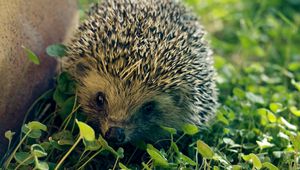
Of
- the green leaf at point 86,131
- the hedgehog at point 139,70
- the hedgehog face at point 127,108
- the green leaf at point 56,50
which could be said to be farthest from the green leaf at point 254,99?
the green leaf at point 86,131

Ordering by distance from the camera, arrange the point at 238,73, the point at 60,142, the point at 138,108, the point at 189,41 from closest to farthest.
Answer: the point at 60,142 → the point at 138,108 → the point at 189,41 → the point at 238,73

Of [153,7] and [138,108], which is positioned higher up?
[153,7]

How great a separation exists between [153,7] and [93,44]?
17.3 inches

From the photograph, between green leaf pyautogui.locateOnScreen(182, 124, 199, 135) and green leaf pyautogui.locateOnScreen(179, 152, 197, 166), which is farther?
green leaf pyautogui.locateOnScreen(182, 124, 199, 135)

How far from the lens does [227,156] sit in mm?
2934

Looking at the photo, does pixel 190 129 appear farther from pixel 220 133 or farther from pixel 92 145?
pixel 92 145

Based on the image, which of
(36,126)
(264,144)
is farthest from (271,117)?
(36,126)

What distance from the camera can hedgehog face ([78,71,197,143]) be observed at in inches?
109

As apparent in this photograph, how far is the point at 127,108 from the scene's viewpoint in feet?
9.18

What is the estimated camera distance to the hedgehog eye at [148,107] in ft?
9.57

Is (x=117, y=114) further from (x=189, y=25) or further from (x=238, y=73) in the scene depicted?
(x=238, y=73)

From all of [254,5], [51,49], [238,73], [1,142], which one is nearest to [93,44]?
[51,49]

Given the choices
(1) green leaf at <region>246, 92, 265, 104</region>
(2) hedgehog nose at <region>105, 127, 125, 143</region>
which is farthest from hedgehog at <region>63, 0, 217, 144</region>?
(1) green leaf at <region>246, 92, 265, 104</region>

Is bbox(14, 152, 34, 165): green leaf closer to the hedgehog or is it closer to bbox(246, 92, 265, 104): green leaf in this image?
the hedgehog
